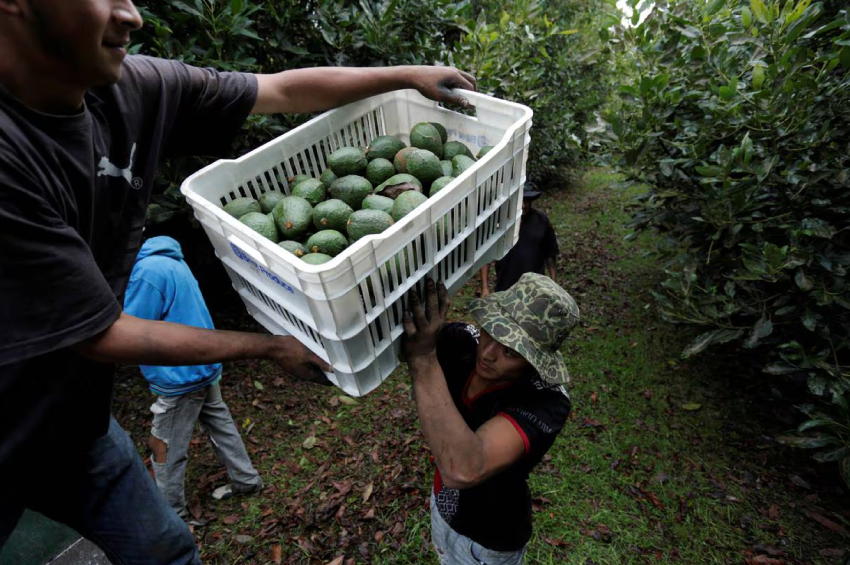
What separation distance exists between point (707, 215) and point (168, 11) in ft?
14.0

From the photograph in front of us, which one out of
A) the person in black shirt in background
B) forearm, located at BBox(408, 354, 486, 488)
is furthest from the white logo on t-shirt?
the person in black shirt in background

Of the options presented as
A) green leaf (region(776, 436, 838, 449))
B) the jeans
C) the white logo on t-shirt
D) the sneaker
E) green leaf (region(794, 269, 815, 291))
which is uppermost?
the white logo on t-shirt

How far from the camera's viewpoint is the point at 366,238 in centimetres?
141

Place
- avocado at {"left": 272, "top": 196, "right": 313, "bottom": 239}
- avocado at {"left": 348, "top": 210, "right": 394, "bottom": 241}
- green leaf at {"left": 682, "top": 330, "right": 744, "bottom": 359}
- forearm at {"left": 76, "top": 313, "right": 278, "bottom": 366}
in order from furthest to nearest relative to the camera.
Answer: green leaf at {"left": 682, "top": 330, "right": 744, "bottom": 359}
avocado at {"left": 272, "top": 196, "right": 313, "bottom": 239}
avocado at {"left": 348, "top": 210, "right": 394, "bottom": 241}
forearm at {"left": 76, "top": 313, "right": 278, "bottom": 366}

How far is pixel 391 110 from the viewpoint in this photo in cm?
269

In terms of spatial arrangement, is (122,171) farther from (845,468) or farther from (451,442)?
(845,468)

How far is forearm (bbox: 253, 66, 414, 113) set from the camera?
7.05ft

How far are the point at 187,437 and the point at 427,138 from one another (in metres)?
2.44

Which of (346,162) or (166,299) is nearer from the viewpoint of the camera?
(346,162)

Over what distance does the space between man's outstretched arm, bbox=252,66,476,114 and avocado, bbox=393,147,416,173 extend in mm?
308

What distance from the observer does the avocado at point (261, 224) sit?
183 cm

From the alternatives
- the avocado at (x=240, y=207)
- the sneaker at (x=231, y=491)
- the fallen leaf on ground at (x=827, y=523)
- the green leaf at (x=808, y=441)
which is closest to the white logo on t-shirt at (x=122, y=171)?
the avocado at (x=240, y=207)

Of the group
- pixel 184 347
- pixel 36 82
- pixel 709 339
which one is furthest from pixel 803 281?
pixel 36 82

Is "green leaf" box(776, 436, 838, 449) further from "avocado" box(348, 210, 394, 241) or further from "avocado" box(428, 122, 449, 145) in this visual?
"avocado" box(348, 210, 394, 241)
